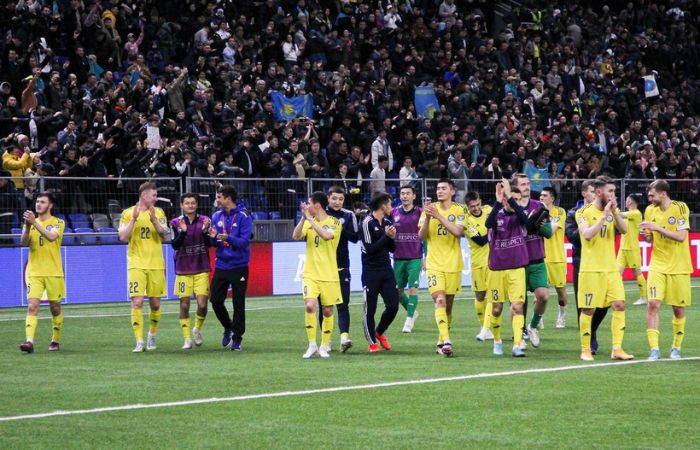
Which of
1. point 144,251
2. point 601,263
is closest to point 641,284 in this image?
point 601,263

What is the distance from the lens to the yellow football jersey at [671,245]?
47.0 feet

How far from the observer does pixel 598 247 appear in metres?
14.3

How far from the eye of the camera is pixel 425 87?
33.5 metres

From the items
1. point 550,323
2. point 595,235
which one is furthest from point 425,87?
point 595,235

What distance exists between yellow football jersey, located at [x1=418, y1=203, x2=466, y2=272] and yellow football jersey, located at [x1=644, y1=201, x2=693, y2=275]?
2567 mm

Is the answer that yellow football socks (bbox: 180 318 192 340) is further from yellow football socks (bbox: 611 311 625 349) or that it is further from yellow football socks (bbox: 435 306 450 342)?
yellow football socks (bbox: 611 311 625 349)

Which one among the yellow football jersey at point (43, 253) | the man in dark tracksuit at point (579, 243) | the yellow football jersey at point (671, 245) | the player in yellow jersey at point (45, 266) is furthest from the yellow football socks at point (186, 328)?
the yellow football jersey at point (671, 245)

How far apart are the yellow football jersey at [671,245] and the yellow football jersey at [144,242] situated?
645cm

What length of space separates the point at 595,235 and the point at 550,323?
6648 mm

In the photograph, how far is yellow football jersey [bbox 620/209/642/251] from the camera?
73.9 feet

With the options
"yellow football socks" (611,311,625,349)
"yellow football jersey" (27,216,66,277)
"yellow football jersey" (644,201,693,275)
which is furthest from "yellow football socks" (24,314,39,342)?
"yellow football jersey" (644,201,693,275)

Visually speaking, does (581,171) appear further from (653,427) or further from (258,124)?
(653,427)

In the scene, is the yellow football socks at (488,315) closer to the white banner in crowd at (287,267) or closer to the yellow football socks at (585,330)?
the yellow football socks at (585,330)

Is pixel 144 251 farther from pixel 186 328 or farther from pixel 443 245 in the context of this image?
pixel 443 245
